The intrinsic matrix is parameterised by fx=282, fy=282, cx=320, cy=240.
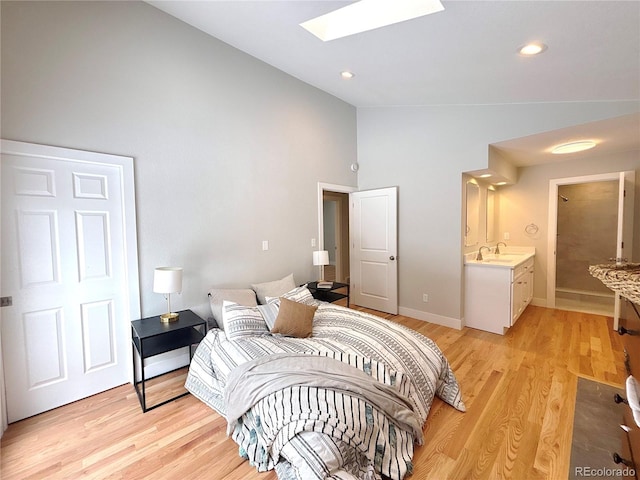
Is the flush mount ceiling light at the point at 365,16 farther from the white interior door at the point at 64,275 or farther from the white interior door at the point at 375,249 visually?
the white interior door at the point at 375,249

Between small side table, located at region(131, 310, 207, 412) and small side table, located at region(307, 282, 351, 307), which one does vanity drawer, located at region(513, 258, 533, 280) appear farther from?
small side table, located at region(131, 310, 207, 412)

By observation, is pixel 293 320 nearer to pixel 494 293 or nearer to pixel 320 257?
pixel 320 257

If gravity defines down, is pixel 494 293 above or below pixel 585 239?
below

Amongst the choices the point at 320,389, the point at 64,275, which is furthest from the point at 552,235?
the point at 64,275

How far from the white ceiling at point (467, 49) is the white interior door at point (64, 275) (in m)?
1.72

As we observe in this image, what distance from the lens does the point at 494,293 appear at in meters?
3.59

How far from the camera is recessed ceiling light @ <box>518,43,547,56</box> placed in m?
1.98

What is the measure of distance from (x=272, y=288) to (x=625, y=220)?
15.8 feet

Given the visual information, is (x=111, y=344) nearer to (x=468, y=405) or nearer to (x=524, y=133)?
(x=468, y=405)

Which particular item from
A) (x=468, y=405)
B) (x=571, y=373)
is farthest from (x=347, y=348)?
(x=571, y=373)

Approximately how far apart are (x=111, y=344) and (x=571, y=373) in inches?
164

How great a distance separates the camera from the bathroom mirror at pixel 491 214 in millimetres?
4789

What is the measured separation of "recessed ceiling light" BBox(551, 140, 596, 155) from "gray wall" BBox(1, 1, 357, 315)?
3042 mm

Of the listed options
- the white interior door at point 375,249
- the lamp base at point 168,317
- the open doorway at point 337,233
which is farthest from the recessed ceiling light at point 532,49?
the open doorway at point 337,233
